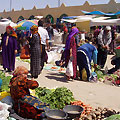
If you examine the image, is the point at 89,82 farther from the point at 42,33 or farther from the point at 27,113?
the point at 27,113

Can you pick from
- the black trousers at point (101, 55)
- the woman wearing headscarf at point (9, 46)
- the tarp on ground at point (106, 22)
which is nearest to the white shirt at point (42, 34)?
the woman wearing headscarf at point (9, 46)

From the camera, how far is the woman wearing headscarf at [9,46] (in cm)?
775

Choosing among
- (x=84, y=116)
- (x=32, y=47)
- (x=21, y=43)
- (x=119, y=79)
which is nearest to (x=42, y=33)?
(x=32, y=47)

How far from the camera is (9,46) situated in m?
7.84

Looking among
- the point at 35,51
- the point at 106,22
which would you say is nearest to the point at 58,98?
the point at 35,51

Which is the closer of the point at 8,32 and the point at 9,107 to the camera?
the point at 9,107

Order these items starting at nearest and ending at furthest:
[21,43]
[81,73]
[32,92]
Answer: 1. [32,92]
2. [81,73]
3. [21,43]

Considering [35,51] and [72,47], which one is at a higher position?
[72,47]

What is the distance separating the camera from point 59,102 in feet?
15.8

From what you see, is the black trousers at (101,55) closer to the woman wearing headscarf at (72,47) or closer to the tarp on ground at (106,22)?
the tarp on ground at (106,22)

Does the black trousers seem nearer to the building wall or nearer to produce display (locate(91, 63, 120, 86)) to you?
produce display (locate(91, 63, 120, 86))

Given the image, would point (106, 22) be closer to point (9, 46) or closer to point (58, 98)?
point (9, 46)

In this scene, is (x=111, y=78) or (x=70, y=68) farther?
(x=111, y=78)

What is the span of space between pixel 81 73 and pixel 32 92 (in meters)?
2.71
